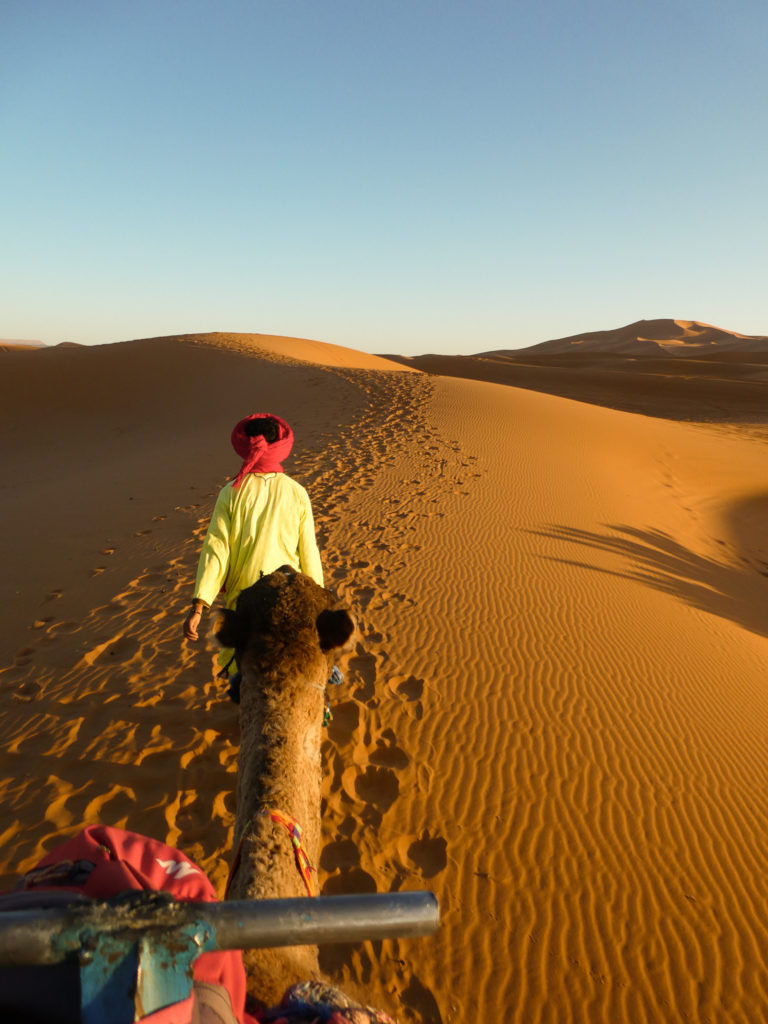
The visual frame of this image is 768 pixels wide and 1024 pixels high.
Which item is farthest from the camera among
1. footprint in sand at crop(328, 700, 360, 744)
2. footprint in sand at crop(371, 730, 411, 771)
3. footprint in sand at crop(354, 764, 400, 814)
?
footprint in sand at crop(328, 700, 360, 744)

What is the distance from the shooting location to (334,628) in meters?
1.52

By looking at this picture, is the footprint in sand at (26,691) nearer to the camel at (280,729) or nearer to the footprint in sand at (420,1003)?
the footprint in sand at (420,1003)

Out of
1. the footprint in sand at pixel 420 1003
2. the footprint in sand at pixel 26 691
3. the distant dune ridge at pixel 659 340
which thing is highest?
the distant dune ridge at pixel 659 340

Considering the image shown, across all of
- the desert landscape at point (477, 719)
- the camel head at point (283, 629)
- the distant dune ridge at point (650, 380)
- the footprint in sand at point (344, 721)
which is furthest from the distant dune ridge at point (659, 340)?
the camel head at point (283, 629)

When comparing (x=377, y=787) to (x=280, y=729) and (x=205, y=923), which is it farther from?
(x=205, y=923)

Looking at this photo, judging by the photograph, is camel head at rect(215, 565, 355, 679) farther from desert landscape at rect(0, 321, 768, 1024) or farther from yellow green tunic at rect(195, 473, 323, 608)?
yellow green tunic at rect(195, 473, 323, 608)

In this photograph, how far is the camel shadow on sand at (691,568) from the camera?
7.95 meters

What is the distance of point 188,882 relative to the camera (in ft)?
3.30

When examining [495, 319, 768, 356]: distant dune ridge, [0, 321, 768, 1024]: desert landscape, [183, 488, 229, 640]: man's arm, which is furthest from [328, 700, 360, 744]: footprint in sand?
[495, 319, 768, 356]: distant dune ridge

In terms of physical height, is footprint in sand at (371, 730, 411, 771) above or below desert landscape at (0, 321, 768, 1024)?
above

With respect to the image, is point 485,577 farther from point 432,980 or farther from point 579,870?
point 432,980

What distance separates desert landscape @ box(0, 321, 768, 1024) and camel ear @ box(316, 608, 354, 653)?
0.34m

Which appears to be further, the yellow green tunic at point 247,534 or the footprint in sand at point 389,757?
the footprint in sand at point 389,757

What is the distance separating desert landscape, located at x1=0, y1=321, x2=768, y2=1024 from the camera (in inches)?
117
